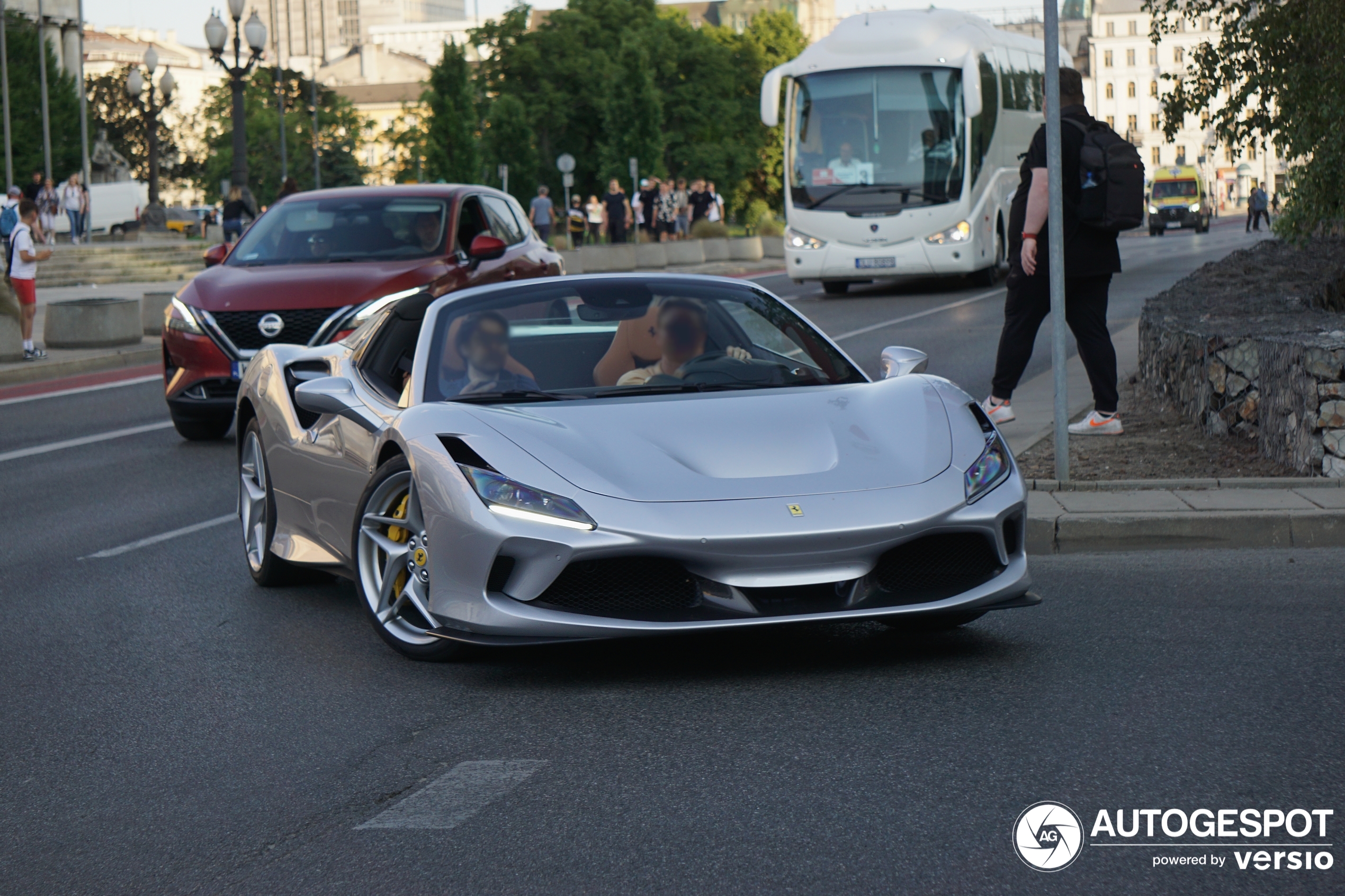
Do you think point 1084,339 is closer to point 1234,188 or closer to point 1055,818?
point 1055,818

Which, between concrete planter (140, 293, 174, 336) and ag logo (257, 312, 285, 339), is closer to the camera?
ag logo (257, 312, 285, 339)

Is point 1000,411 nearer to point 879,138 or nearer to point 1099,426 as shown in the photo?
point 1099,426

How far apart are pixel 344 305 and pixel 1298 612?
774 centimetres

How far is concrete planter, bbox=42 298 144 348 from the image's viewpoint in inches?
843

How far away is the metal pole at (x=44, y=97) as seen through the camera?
59969mm

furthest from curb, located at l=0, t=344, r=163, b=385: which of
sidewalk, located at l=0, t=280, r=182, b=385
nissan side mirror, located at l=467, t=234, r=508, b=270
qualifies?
nissan side mirror, located at l=467, t=234, r=508, b=270

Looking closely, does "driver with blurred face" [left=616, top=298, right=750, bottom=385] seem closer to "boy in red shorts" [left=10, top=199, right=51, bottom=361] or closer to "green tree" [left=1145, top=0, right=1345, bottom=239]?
"green tree" [left=1145, top=0, right=1345, bottom=239]

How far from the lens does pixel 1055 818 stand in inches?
152

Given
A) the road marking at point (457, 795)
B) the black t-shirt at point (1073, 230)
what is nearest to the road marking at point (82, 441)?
the black t-shirt at point (1073, 230)

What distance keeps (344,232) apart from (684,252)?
29.6 metres

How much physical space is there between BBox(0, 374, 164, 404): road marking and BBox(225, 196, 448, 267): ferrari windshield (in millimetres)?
4200

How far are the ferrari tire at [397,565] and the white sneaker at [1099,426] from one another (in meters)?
5.05

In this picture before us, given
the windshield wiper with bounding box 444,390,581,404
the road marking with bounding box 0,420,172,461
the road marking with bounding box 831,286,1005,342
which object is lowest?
the road marking with bounding box 0,420,172,461

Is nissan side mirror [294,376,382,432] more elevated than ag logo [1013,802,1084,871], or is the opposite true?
nissan side mirror [294,376,382,432]
